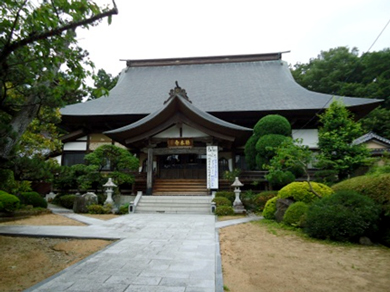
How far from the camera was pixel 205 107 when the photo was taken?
15828 millimetres

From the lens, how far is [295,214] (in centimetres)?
673

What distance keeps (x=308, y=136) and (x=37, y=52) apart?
14748 mm

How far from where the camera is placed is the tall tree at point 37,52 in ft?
9.64

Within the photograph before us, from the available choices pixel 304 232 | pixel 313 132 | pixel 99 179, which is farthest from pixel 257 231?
pixel 313 132

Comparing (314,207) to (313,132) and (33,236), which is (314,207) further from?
(313,132)

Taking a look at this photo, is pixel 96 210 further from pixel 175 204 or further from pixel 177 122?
pixel 177 122

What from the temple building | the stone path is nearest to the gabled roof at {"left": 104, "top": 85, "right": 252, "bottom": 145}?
the temple building

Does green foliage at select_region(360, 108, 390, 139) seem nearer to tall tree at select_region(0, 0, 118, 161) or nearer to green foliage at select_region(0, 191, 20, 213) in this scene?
tall tree at select_region(0, 0, 118, 161)

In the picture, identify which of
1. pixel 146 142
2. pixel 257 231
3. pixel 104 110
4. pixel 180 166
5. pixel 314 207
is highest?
pixel 104 110

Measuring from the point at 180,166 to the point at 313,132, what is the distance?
8.79 meters

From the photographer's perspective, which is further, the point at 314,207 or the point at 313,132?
the point at 313,132

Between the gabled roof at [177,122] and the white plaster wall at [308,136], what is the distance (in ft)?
14.1

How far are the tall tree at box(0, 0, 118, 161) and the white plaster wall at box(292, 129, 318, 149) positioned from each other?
13498 millimetres

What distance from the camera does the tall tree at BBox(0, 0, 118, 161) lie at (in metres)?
2.94
